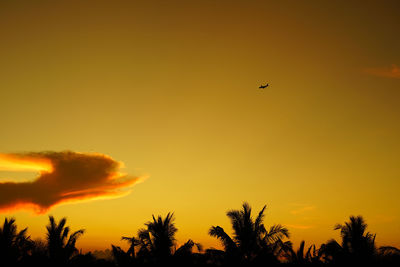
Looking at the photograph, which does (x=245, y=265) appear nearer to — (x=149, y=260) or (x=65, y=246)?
(x=149, y=260)

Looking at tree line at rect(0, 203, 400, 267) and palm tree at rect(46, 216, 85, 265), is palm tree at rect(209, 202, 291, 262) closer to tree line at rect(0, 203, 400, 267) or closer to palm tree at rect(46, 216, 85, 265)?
tree line at rect(0, 203, 400, 267)

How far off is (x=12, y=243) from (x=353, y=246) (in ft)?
91.0

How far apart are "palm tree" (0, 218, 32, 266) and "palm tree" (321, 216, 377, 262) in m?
24.3

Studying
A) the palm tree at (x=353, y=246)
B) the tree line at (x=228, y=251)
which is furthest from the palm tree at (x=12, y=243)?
the palm tree at (x=353, y=246)

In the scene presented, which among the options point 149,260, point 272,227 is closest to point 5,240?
point 149,260

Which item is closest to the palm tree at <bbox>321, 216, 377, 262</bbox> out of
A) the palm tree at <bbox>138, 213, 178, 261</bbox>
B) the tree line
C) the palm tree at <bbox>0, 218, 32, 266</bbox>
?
the tree line

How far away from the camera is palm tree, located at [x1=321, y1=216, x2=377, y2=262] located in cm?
2616

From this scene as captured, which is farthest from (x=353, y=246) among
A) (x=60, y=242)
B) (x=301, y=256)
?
(x=60, y=242)

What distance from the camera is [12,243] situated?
2855 centimetres

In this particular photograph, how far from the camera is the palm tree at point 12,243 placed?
91.5 feet

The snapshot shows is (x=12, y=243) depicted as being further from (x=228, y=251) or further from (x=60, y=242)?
(x=228, y=251)

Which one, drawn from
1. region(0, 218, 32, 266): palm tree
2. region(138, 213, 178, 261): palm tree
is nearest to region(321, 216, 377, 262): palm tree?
region(138, 213, 178, 261): palm tree

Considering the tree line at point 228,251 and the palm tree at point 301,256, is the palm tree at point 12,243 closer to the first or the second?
the tree line at point 228,251

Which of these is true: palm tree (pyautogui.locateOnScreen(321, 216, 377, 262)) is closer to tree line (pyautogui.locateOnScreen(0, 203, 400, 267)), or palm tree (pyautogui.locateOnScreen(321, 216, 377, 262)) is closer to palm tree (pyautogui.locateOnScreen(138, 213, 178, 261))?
tree line (pyautogui.locateOnScreen(0, 203, 400, 267))
